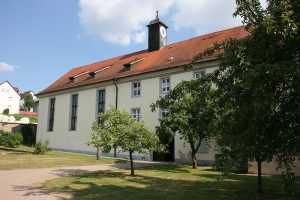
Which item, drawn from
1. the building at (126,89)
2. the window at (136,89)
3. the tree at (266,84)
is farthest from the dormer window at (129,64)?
the tree at (266,84)

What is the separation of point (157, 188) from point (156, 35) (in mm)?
22448

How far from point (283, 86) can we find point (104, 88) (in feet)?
84.1

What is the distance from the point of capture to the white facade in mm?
24719

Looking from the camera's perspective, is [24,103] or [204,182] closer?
[204,182]

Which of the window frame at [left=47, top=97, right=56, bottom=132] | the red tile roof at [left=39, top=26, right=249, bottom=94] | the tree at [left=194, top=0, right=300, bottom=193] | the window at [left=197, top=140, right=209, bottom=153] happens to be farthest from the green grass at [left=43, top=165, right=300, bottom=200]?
the window frame at [left=47, top=97, right=56, bottom=132]

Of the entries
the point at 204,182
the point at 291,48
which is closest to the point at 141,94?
the point at 204,182

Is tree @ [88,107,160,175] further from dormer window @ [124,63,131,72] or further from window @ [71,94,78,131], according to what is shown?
window @ [71,94,78,131]

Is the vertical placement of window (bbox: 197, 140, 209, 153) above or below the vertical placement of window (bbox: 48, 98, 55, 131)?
below

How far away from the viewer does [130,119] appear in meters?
15.9

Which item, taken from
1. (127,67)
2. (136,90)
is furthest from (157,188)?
(127,67)

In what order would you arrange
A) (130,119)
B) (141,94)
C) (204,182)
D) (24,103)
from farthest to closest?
(24,103) → (141,94) → (130,119) → (204,182)

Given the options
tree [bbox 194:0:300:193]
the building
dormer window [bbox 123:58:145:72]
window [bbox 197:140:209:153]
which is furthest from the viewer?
dormer window [bbox 123:58:145:72]

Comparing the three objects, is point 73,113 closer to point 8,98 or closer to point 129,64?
point 129,64

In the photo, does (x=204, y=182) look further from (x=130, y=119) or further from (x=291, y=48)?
(x=291, y=48)
